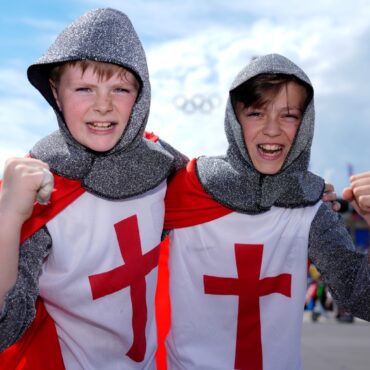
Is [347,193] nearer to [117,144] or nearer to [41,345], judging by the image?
[117,144]

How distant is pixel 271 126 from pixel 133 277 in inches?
31.8

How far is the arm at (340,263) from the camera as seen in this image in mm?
2770

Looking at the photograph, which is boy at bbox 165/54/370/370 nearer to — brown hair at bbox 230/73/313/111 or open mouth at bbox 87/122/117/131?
brown hair at bbox 230/73/313/111

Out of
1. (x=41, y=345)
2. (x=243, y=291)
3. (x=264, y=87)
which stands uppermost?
(x=264, y=87)

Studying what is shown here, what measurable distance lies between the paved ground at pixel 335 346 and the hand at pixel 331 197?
536 cm

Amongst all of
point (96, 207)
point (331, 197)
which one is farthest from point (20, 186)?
point (331, 197)

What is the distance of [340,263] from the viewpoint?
9.27 ft

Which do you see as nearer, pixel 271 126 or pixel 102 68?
pixel 102 68

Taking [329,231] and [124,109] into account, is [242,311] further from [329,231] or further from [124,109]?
[124,109]

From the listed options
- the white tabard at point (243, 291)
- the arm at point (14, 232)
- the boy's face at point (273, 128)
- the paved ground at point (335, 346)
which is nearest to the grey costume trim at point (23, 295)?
the arm at point (14, 232)

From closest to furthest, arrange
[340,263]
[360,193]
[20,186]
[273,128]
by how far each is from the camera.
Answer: [20,186], [360,193], [340,263], [273,128]

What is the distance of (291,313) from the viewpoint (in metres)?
2.95

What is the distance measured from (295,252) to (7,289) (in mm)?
1208


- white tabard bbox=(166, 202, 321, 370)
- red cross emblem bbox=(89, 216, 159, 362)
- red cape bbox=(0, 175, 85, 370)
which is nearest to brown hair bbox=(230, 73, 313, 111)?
white tabard bbox=(166, 202, 321, 370)
